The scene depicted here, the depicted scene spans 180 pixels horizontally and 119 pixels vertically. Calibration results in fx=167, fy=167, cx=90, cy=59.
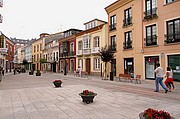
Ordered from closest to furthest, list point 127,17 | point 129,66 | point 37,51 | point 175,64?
point 175,64, point 129,66, point 127,17, point 37,51

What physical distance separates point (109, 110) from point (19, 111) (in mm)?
3228

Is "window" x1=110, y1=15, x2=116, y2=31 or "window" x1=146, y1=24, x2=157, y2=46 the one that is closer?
"window" x1=146, y1=24, x2=157, y2=46

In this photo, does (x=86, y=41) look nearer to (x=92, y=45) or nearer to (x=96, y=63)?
(x=92, y=45)

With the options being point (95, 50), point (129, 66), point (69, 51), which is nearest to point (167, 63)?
point (129, 66)

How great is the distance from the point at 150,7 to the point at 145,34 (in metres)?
2.87

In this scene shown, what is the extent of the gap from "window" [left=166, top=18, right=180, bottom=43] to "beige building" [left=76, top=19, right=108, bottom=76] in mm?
10187

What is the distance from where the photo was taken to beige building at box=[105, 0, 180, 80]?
1541cm

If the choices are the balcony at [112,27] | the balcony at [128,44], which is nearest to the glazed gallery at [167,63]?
the balcony at [128,44]

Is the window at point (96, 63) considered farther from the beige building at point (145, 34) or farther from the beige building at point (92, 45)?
the beige building at point (145, 34)

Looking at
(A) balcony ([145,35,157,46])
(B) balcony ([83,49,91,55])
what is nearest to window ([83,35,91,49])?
(B) balcony ([83,49,91,55])

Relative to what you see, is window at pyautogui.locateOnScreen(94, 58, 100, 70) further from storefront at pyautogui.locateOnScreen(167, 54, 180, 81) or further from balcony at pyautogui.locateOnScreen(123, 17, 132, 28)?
storefront at pyautogui.locateOnScreen(167, 54, 180, 81)

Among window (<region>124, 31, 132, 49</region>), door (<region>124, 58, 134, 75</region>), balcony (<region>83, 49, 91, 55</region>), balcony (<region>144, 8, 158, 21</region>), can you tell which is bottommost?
door (<region>124, 58, 134, 75</region>)

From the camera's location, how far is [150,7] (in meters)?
17.8

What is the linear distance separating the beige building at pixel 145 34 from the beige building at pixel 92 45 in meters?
2.08
